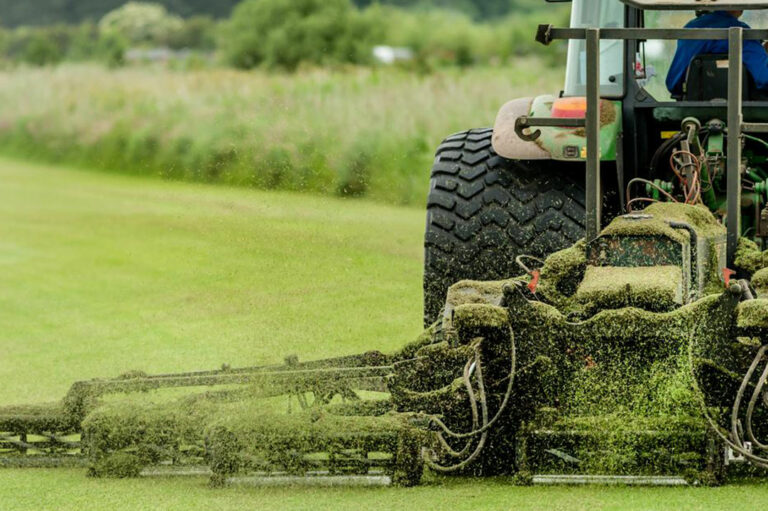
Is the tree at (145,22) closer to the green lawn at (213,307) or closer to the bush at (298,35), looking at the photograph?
the bush at (298,35)

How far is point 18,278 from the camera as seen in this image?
13.8 metres

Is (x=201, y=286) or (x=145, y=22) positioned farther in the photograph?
(x=145, y=22)

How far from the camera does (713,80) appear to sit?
22.1 feet

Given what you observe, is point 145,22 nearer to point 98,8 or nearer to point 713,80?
point 98,8

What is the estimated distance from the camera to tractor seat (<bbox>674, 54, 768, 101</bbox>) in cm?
673

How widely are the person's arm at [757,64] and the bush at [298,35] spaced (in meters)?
22.8

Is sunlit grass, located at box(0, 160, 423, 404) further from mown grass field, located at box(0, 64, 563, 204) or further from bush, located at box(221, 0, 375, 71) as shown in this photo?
bush, located at box(221, 0, 375, 71)

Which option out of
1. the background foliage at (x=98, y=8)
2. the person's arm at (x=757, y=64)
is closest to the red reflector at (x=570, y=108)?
the person's arm at (x=757, y=64)

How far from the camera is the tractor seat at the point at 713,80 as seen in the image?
6.73m

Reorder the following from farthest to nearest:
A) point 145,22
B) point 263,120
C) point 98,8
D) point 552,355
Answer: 1. point 98,8
2. point 145,22
3. point 263,120
4. point 552,355

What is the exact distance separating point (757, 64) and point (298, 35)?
2534 centimetres

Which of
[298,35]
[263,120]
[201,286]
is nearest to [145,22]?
[298,35]

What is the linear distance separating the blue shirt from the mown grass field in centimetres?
1093

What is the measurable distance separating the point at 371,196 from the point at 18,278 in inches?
241
